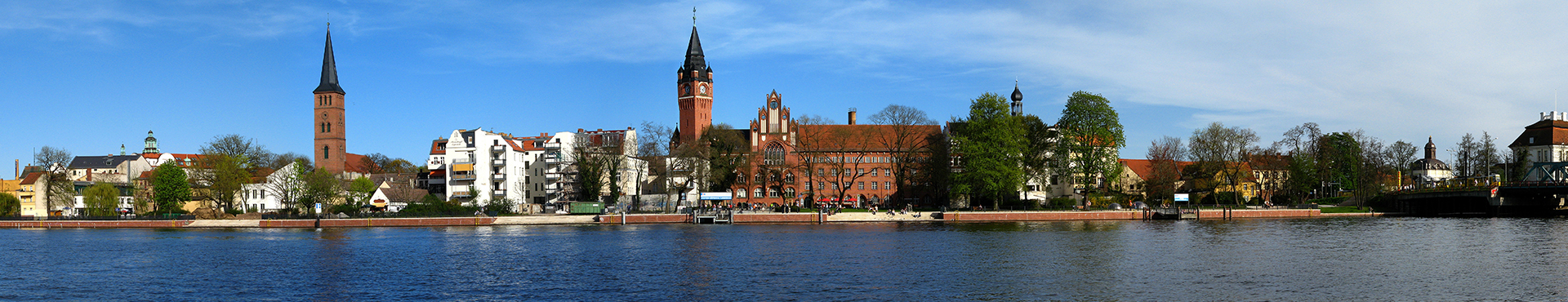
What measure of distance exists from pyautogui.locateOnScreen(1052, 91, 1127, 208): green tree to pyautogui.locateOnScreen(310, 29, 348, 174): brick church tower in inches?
3303

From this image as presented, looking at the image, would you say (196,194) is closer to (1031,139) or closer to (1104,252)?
(1031,139)

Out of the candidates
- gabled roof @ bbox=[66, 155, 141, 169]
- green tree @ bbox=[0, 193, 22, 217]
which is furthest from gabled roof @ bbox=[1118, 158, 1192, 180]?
gabled roof @ bbox=[66, 155, 141, 169]

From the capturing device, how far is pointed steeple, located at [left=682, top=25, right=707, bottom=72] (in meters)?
118

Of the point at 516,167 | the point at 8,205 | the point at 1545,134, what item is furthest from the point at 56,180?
the point at 1545,134

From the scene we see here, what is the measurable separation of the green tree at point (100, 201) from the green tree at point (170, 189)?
3.32 m

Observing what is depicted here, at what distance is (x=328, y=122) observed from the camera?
13012 cm

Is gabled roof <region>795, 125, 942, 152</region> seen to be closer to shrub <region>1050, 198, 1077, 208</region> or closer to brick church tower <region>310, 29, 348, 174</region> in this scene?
shrub <region>1050, 198, 1077, 208</region>

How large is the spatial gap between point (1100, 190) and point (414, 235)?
201ft

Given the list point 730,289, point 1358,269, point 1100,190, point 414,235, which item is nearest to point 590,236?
point 414,235

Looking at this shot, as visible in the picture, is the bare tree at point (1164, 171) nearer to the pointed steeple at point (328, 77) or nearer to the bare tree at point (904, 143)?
the bare tree at point (904, 143)

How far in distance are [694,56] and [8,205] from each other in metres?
65.1

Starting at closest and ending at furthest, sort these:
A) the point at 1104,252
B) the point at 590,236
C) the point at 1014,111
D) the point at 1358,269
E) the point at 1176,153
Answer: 1. the point at 1358,269
2. the point at 1104,252
3. the point at 590,236
4. the point at 1176,153
5. the point at 1014,111

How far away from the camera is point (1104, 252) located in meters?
51.2

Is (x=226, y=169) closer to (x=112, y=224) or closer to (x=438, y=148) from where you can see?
(x=112, y=224)
